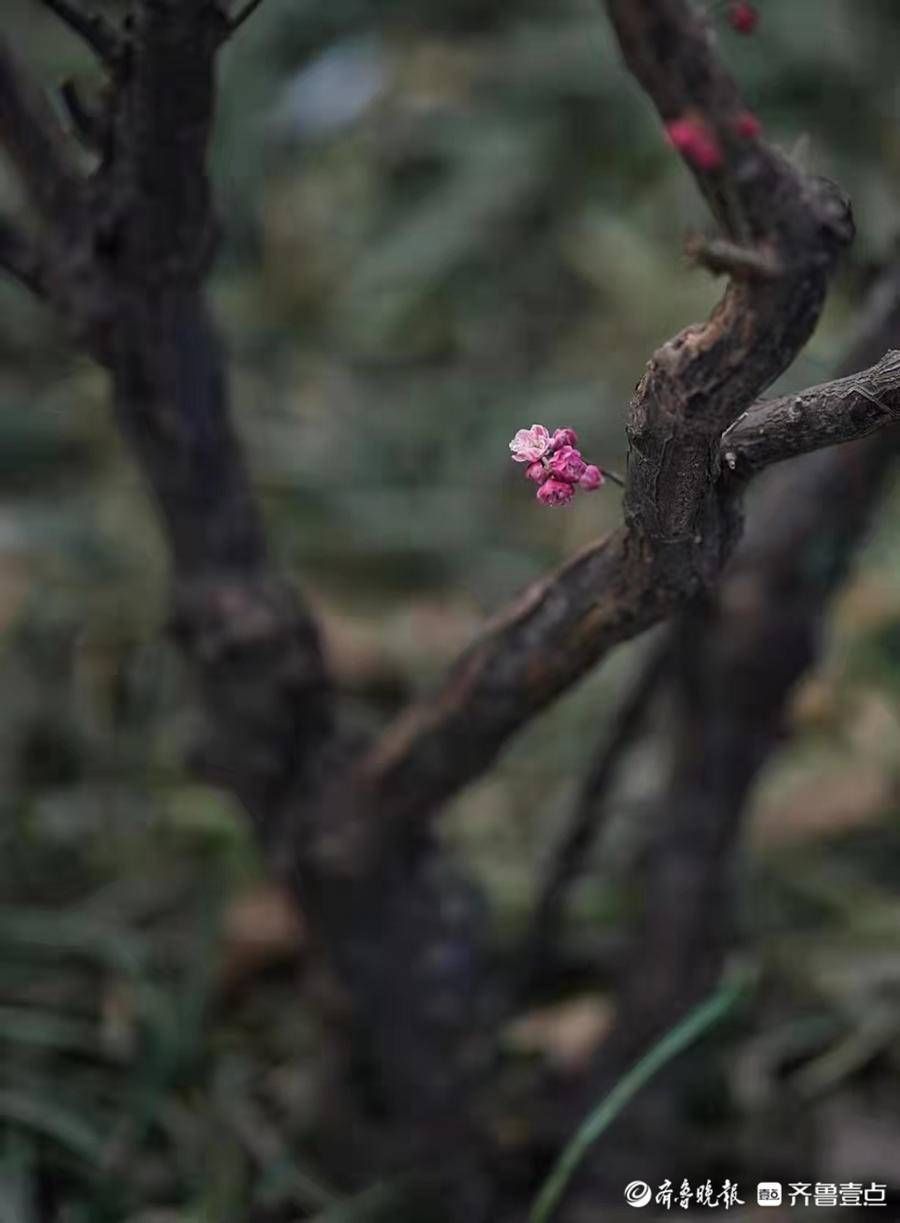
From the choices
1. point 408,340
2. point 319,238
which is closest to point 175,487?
point 408,340

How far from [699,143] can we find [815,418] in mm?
169

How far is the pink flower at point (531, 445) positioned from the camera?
47 cm

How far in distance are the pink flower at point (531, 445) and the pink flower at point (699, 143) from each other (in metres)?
0.16

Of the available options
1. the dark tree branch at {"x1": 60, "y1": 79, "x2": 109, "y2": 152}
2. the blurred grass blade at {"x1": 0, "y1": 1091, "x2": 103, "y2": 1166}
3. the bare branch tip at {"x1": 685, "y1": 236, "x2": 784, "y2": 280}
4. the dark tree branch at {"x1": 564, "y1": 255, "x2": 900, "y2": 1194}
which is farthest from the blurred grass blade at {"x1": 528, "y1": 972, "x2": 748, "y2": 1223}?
the dark tree branch at {"x1": 60, "y1": 79, "x2": 109, "y2": 152}

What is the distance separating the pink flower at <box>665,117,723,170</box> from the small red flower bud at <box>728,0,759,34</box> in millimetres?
72

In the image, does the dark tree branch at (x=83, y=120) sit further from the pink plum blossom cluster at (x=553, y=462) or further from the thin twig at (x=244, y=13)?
the pink plum blossom cluster at (x=553, y=462)

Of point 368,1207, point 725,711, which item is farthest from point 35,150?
point 368,1207

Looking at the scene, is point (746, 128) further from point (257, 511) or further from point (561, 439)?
point (257, 511)

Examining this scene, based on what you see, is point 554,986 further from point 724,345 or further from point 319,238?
point 319,238

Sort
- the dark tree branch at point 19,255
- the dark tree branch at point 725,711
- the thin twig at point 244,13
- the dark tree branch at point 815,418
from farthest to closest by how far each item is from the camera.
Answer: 1. the dark tree branch at point 725,711
2. the dark tree branch at point 19,255
3. the thin twig at point 244,13
4. the dark tree branch at point 815,418

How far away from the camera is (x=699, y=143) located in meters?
0.56

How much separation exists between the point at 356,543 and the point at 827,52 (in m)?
0.99

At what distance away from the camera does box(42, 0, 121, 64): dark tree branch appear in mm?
538

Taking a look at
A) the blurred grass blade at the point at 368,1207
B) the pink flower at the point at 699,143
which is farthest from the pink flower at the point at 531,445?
the blurred grass blade at the point at 368,1207
